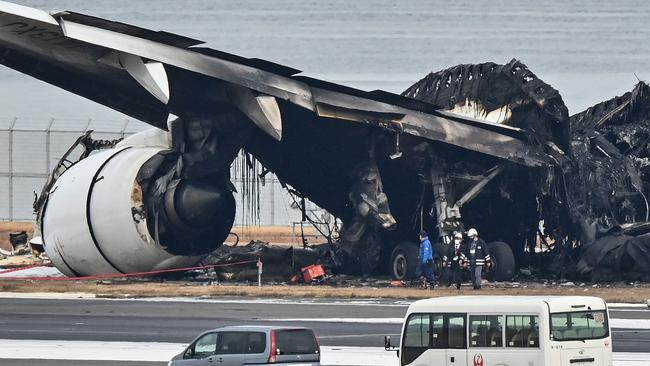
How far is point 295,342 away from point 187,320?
12.6 metres

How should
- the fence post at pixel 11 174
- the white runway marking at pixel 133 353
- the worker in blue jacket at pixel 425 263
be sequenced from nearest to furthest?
1. the white runway marking at pixel 133 353
2. the worker in blue jacket at pixel 425 263
3. the fence post at pixel 11 174

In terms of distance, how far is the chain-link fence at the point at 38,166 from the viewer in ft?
274

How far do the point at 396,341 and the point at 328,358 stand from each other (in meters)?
3.35

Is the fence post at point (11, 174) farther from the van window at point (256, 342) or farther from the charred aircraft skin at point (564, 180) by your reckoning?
the van window at point (256, 342)

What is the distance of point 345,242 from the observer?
46.2m

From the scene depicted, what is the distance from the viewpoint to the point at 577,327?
19500mm

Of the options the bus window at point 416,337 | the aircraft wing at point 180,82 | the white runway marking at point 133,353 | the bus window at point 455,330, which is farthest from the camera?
the aircraft wing at point 180,82

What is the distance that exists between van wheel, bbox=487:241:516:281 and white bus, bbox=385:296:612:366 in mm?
24041

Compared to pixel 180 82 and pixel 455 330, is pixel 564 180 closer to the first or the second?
pixel 180 82

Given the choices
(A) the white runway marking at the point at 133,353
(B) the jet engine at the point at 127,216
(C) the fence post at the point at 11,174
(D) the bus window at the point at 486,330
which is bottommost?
(A) the white runway marking at the point at 133,353

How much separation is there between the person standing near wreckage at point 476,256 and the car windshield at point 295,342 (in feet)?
65.6

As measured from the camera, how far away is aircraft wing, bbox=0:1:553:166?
119ft

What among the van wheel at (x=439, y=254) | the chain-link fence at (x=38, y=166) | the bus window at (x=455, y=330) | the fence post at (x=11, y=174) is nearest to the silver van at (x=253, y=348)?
the bus window at (x=455, y=330)

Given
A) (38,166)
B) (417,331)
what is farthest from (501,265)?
(38,166)
